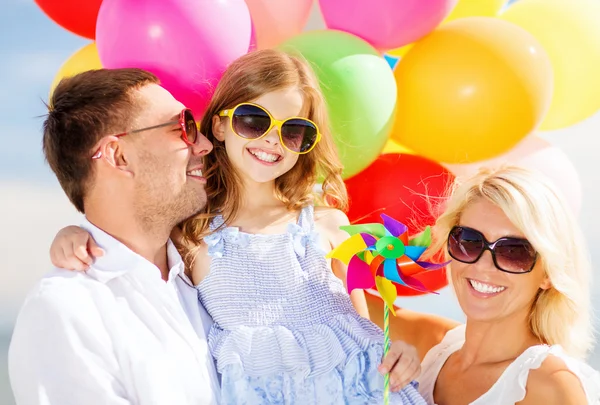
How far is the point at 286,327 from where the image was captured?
8.50 ft

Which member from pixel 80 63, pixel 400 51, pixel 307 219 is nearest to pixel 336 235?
pixel 307 219

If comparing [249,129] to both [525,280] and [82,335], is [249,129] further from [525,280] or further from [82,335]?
[525,280]

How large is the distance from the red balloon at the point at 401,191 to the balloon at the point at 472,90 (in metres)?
0.11

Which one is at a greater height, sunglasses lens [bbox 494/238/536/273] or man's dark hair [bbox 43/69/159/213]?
man's dark hair [bbox 43/69/159/213]

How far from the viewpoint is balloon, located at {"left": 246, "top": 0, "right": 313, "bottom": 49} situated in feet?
10.0

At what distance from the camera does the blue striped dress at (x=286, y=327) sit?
247 cm

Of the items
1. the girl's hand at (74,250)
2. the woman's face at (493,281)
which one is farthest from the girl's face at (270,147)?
the woman's face at (493,281)

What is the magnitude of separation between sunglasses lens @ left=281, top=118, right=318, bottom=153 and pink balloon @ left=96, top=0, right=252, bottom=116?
1.21 ft

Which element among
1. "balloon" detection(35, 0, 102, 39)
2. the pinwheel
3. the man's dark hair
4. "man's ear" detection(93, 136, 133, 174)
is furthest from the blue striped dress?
"balloon" detection(35, 0, 102, 39)

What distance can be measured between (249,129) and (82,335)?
938 millimetres

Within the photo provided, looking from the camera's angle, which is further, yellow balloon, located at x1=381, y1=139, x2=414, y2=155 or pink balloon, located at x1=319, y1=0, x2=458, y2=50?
yellow balloon, located at x1=381, y1=139, x2=414, y2=155

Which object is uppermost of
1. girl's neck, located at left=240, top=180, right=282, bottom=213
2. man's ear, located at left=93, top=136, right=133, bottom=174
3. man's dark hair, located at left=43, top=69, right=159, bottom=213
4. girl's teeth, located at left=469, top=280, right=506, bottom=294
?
man's dark hair, located at left=43, top=69, right=159, bottom=213

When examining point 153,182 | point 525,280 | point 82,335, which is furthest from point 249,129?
point 525,280

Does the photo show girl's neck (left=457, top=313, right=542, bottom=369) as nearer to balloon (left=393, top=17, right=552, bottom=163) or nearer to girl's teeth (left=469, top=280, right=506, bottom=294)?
girl's teeth (left=469, top=280, right=506, bottom=294)
